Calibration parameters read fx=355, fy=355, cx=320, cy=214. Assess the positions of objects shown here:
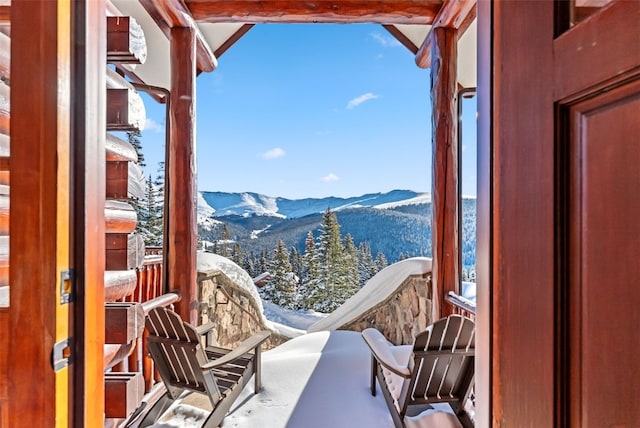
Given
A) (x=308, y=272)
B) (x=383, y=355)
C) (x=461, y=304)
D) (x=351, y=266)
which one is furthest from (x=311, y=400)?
(x=308, y=272)

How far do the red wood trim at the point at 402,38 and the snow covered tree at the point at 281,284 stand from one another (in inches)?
259

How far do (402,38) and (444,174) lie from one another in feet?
5.49

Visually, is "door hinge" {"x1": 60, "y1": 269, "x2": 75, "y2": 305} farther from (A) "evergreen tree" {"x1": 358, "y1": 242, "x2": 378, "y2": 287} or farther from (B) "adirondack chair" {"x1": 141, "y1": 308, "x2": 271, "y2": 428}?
(A) "evergreen tree" {"x1": 358, "y1": 242, "x2": 378, "y2": 287}

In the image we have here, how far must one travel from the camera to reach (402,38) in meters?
3.74

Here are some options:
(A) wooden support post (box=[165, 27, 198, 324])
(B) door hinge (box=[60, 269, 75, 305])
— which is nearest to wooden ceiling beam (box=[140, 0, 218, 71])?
(A) wooden support post (box=[165, 27, 198, 324])

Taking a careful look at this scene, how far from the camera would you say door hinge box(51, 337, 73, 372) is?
75 centimetres

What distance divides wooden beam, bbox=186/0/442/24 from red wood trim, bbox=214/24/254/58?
2.18 ft

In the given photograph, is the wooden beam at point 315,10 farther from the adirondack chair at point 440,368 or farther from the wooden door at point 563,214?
the wooden door at point 563,214

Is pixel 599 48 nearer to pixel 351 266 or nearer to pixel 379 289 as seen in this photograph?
pixel 379 289

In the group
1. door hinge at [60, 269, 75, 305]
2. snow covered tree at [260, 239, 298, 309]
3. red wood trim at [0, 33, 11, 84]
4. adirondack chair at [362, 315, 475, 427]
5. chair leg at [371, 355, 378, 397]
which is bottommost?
snow covered tree at [260, 239, 298, 309]

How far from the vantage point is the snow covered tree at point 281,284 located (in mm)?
9227

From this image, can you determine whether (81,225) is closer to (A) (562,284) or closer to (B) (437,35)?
(A) (562,284)

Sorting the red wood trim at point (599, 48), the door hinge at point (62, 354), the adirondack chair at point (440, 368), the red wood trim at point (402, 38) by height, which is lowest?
the adirondack chair at point (440, 368)

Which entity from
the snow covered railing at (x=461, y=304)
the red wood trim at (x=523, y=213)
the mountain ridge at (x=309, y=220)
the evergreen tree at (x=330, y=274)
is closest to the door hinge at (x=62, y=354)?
the red wood trim at (x=523, y=213)
